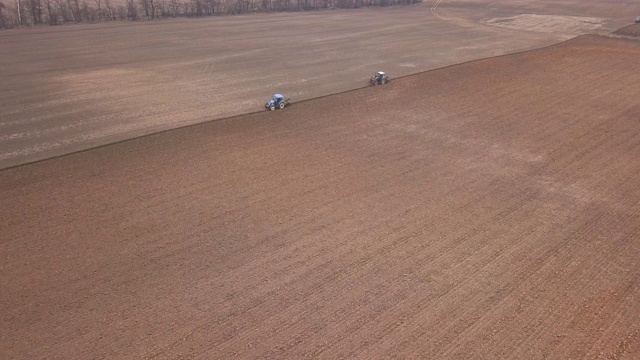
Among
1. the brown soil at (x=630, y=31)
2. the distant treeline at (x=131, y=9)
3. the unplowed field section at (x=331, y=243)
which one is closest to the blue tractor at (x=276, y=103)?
the unplowed field section at (x=331, y=243)

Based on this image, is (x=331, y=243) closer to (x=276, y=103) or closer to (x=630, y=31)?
(x=276, y=103)

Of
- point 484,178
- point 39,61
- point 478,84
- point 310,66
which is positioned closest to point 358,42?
point 310,66

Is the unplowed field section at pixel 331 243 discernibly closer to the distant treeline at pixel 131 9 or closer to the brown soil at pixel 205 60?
the brown soil at pixel 205 60

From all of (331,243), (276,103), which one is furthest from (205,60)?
(331,243)

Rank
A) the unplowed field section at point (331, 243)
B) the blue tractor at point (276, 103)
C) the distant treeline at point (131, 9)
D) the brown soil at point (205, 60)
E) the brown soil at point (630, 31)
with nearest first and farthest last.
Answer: the unplowed field section at point (331, 243)
the brown soil at point (205, 60)
the blue tractor at point (276, 103)
the distant treeline at point (131, 9)
the brown soil at point (630, 31)

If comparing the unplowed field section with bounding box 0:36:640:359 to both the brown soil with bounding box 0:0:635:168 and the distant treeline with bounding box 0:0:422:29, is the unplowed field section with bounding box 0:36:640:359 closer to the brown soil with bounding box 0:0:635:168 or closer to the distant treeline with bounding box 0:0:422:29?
the brown soil with bounding box 0:0:635:168

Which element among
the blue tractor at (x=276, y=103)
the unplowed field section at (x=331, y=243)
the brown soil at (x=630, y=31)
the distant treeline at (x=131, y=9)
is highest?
the distant treeline at (x=131, y=9)

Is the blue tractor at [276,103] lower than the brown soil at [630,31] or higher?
lower
